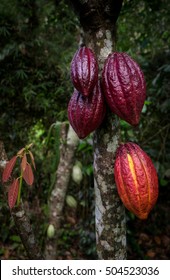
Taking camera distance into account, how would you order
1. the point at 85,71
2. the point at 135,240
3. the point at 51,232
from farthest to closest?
1. the point at 135,240
2. the point at 51,232
3. the point at 85,71

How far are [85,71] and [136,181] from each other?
0.31 meters

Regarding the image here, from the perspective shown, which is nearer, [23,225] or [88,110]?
[88,110]

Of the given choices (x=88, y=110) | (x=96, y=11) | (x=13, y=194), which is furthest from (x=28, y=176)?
(x=96, y=11)

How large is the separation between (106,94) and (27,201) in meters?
1.69

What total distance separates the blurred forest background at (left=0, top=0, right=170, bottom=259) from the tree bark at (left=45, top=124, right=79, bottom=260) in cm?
34

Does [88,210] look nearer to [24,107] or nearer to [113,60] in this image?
[24,107]

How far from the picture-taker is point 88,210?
259 centimetres

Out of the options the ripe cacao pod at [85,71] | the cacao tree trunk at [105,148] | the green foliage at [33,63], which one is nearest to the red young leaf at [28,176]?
the cacao tree trunk at [105,148]

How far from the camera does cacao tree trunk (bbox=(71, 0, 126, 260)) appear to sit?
2.88ft

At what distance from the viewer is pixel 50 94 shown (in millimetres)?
2336

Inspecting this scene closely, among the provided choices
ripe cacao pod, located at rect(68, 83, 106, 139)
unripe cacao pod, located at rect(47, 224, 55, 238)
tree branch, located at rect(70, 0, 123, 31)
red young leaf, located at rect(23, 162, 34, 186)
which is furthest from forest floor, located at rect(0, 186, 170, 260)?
tree branch, located at rect(70, 0, 123, 31)

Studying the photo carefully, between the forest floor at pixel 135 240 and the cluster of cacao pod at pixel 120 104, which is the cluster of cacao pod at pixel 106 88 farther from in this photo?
the forest floor at pixel 135 240

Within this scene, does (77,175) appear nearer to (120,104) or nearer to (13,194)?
(13,194)
